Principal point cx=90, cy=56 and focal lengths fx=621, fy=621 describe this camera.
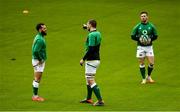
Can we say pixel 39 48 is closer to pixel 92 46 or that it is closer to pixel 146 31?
pixel 92 46

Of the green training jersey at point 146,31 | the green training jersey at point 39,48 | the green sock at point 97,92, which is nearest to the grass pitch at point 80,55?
the green sock at point 97,92

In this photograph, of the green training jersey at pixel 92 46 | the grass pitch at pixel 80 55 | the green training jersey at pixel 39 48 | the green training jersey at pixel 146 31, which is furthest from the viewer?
the green training jersey at pixel 146 31

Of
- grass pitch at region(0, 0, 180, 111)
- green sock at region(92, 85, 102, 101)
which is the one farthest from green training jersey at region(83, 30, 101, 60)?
grass pitch at region(0, 0, 180, 111)

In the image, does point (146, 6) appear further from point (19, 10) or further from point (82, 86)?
point (82, 86)

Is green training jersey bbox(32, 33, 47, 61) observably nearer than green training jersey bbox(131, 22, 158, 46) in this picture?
Yes

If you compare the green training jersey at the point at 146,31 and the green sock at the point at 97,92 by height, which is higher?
the green training jersey at the point at 146,31

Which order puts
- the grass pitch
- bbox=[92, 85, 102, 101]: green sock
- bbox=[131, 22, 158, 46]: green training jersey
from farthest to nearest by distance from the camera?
bbox=[131, 22, 158, 46]: green training jersey < the grass pitch < bbox=[92, 85, 102, 101]: green sock

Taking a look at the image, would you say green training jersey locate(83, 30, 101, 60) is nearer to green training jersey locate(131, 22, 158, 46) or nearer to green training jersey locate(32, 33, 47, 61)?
green training jersey locate(32, 33, 47, 61)

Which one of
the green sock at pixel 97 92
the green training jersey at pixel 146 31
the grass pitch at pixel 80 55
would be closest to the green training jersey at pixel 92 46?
the green sock at pixel 97 92

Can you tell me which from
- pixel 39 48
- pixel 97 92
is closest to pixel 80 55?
pixel 39 48

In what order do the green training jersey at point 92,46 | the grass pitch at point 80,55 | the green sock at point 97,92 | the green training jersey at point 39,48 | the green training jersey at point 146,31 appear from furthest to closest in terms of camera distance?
1. the green training jersey at point 146,31
2. the grass pitch at point 80,55
3. the green training jersey at point 39,48
4. the green sock at point 97,92
5. the green training jersey at point 92,46

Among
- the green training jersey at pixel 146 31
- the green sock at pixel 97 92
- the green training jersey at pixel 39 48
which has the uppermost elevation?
the green training jersey at pixel 146 31

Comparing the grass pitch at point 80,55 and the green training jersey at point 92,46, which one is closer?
the green training jersey at point 92,46

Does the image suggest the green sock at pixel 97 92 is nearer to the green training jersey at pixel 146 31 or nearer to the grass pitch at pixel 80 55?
the grass pitch at pixel 80 55
